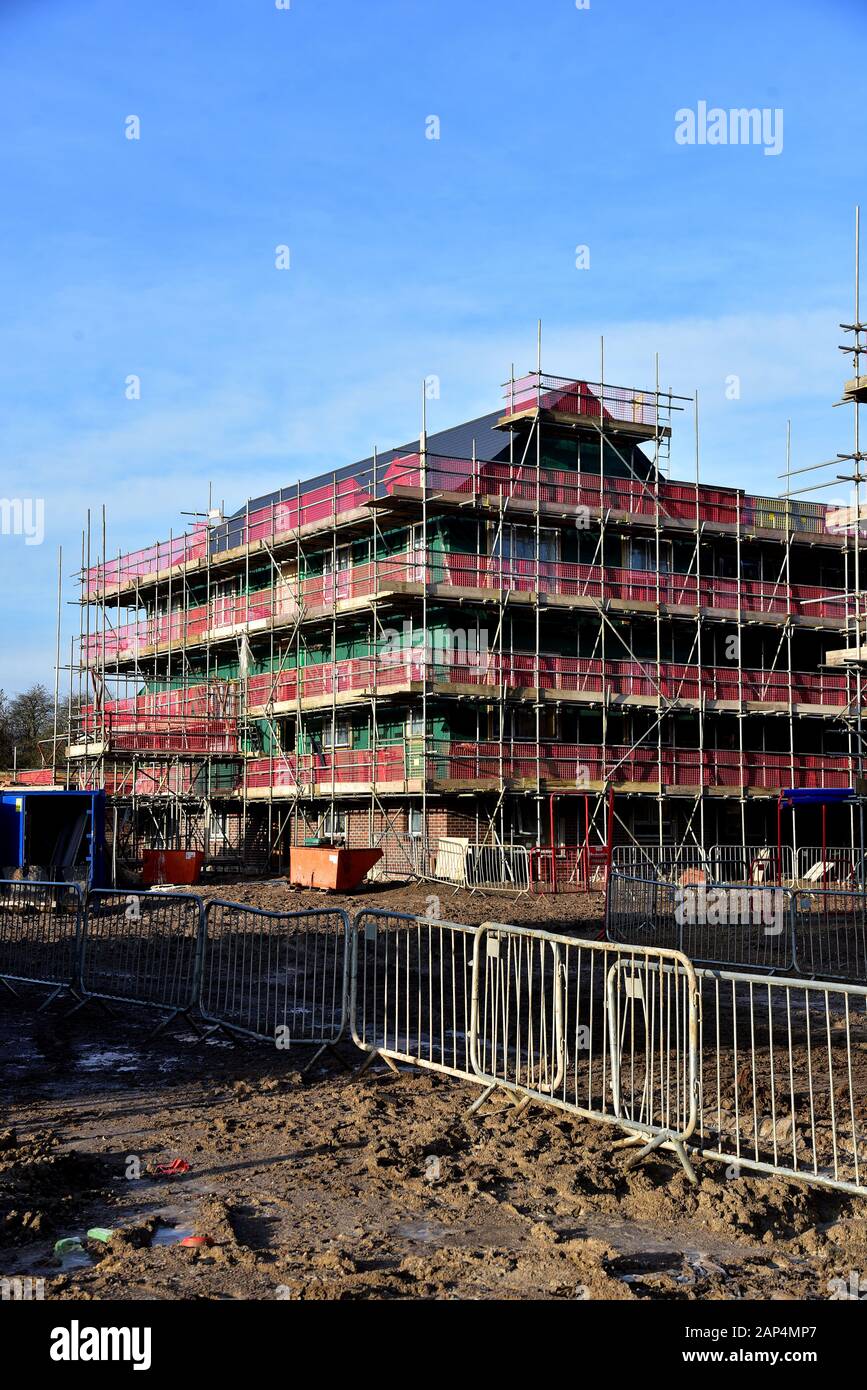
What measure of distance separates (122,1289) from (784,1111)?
5366mm

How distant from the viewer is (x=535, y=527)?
36.9 metres

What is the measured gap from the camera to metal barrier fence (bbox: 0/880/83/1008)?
1471 centimetres

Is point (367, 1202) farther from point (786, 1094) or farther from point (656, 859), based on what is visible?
point (656, 859)

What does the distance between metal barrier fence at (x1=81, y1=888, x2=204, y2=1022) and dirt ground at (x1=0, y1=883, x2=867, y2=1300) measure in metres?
2.36

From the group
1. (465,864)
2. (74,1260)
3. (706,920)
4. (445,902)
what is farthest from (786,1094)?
(465,864)

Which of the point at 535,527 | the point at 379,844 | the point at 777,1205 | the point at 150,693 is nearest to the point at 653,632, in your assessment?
the point at 535,527

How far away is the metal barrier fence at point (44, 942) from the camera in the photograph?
14711 millimetres

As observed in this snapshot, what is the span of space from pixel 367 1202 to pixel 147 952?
23.0 ft

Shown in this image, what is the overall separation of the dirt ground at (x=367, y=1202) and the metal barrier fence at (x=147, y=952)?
7.73 feet

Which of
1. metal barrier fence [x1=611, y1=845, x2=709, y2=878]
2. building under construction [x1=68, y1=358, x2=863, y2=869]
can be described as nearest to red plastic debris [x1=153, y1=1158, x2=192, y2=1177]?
metal barrier fence [x1=611, y1=845, x2=709, y2=878]

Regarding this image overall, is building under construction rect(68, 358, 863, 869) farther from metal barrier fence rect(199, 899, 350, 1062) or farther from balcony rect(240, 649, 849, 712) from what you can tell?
metal barrier fence rect(199, 899, 350, 1062)

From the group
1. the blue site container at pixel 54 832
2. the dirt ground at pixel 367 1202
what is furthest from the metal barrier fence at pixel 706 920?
the blue site container at pixel 54 832
